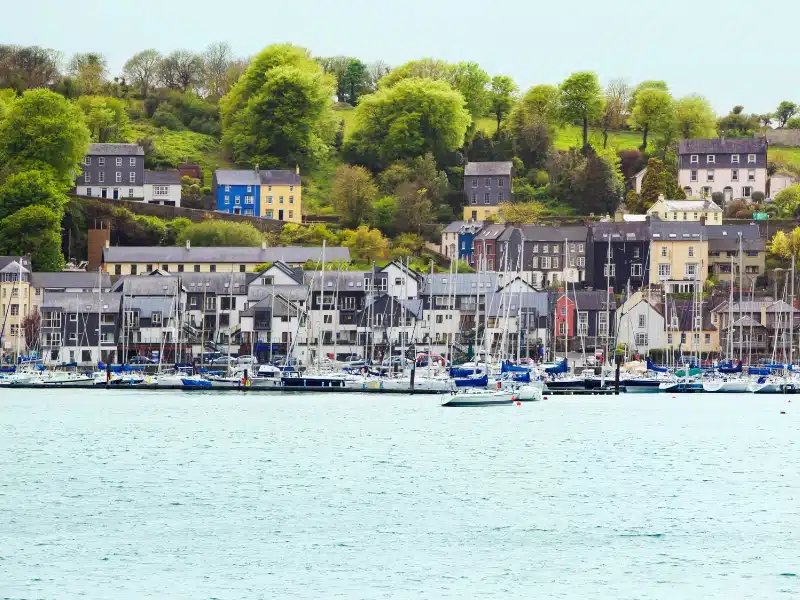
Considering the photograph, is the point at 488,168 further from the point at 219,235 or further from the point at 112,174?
the point at 112,174

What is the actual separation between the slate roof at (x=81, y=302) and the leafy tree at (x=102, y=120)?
30.5 m

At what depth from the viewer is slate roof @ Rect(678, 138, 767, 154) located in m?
128

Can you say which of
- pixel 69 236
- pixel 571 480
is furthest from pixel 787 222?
pixel 571 480

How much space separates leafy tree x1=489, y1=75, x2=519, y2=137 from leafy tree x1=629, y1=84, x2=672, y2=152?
10.4 metres

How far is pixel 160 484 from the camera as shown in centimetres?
4847

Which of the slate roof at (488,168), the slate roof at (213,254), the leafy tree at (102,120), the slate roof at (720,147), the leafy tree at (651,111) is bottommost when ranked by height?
the slate roof at (213,254)

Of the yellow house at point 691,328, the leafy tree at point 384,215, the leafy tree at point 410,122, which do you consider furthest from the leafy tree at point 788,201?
the leafy tree at point 384,215

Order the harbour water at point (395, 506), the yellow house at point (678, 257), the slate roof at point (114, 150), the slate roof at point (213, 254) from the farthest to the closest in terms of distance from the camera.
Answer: the slate roof at point (114, 150) < the slate roof at point (213, 254) < the yellow house at point (678, 257) < the harbour water at point (395, 506)

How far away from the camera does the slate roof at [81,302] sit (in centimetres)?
10075

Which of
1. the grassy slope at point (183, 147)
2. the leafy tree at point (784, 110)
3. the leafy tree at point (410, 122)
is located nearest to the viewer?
the leafy tree at point (410, 122)

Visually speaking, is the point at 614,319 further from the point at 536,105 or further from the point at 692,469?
the point at 692,469

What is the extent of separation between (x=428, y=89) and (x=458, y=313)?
1344 inches

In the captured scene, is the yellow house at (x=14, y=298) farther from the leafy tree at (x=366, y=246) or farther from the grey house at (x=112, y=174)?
the leafy tree at (x=366, y=246)

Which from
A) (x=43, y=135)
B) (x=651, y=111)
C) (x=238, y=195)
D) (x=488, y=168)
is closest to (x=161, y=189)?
(x=238, y=195)
